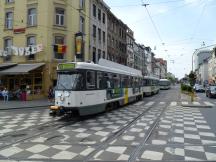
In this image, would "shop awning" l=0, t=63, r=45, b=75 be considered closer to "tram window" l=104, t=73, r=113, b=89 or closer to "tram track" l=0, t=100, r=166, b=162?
"tram window" l=104, t=73, r=113, b=89

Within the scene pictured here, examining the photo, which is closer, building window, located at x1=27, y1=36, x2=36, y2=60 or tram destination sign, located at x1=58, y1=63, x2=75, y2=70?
tram destination sign, located at x1=58, y1=63, x2=75, y2=70

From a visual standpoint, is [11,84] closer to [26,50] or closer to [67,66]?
[26,50]

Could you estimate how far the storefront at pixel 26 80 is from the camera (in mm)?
28044

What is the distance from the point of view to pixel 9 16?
32.7 m

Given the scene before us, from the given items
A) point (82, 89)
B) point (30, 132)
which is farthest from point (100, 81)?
point (30, 132)

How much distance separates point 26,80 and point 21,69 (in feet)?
9.86

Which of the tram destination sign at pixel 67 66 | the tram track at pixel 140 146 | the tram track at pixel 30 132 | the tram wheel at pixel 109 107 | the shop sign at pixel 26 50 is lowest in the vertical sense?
the tram track at pixel 140 146

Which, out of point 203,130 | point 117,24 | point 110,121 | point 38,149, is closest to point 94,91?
point 110,121

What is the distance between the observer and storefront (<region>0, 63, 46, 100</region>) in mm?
28044

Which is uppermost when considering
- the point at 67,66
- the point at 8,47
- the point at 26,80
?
the point at 8,47

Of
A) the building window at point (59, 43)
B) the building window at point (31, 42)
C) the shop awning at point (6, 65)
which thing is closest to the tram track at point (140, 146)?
the building window at point (59, 43)

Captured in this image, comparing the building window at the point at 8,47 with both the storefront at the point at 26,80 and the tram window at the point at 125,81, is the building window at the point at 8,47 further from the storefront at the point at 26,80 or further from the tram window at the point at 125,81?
the tram window at the point at 125,81

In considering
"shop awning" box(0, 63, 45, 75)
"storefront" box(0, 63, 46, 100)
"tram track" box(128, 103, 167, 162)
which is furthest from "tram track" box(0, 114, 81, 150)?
"storefront" box(0, 63, 46, 100)

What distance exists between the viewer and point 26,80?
101 feet
